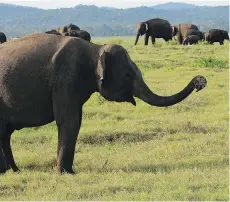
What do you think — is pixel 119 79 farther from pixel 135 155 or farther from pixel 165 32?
pixel 165 32

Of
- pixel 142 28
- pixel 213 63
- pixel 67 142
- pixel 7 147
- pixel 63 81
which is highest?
pixel 63 81

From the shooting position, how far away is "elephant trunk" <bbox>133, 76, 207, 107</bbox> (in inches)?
341

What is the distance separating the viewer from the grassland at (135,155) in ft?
26.2

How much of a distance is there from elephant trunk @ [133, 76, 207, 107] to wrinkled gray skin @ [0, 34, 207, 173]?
0.5 inches

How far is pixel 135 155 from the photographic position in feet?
34.1

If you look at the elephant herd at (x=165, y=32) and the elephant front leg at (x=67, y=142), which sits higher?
the elephant front leg at (x=67, y=142)

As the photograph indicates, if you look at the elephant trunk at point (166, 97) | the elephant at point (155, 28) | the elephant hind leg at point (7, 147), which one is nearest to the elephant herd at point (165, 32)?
the elephant at point (155, 28)

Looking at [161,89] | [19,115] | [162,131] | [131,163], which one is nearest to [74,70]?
[19,115]

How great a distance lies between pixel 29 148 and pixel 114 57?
112 inches

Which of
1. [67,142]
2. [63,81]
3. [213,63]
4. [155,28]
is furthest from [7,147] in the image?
[155,28]

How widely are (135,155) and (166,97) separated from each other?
174 centimetres

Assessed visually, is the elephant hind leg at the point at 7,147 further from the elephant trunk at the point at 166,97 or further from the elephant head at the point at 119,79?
the elephant trunk at the point at 166,97

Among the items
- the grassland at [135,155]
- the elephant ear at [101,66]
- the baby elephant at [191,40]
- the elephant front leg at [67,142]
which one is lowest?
the baby elephant at [191,40]

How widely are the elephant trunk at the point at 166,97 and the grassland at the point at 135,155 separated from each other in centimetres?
95
